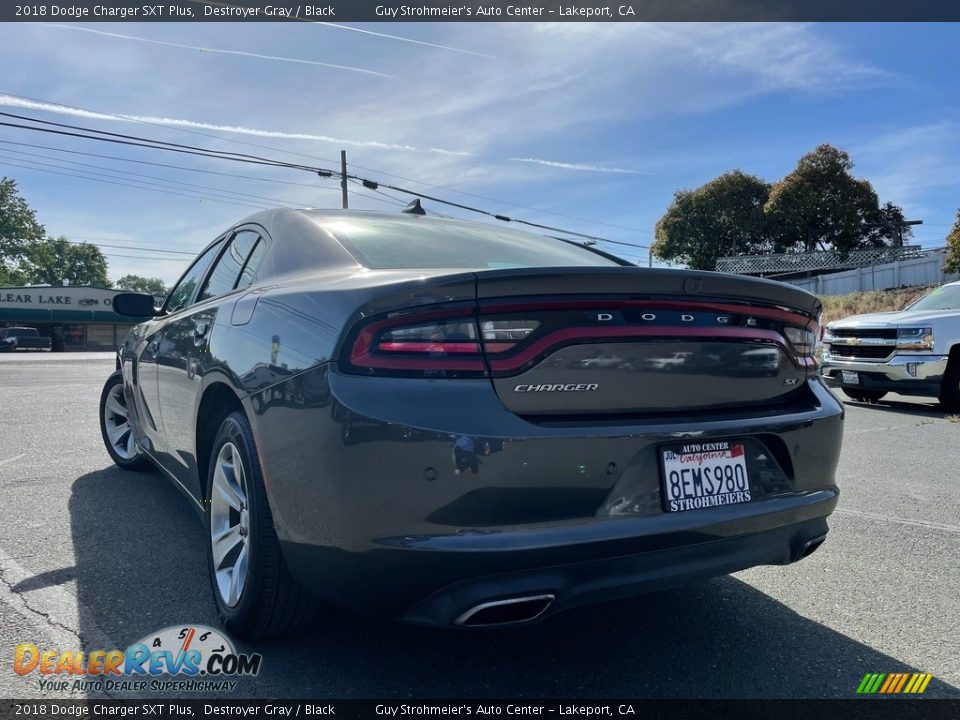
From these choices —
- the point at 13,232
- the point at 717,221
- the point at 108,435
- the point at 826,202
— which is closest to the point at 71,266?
the point at 13,232

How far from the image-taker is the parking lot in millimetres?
2262

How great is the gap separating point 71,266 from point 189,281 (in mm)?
102711

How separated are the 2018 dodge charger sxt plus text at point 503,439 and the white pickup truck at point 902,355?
685cm

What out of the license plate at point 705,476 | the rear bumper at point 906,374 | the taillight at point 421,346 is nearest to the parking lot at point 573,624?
the license plate at point 705,476

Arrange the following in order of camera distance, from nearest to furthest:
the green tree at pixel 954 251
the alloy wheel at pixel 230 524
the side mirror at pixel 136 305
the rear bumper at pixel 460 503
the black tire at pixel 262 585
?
the rear bumper at pixel 460 503
the black tire at pixel 262 585
the alloy wheel at pixel 230 524
the side mirror at pixel 136 305
the green tree at pixel 954 251

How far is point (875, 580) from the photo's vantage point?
3.11 metres

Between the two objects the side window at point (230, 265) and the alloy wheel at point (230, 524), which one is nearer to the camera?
the alloy wheel at point (230, 524)

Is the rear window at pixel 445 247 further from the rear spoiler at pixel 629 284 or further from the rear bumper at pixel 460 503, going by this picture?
the rear bumper at pixel 460 503

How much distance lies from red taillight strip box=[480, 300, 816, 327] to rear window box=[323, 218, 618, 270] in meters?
0.53

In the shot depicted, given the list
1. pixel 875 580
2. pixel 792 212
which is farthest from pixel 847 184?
pixel 875 580

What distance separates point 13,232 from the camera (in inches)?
2805

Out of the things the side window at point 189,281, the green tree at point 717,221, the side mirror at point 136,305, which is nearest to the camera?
the side window at point 189,281

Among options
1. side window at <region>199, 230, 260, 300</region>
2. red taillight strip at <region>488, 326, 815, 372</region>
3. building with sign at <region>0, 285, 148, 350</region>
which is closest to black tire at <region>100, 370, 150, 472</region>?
side window at <region>199, 230, 260, 300</region>

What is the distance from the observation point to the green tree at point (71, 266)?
8244cm
